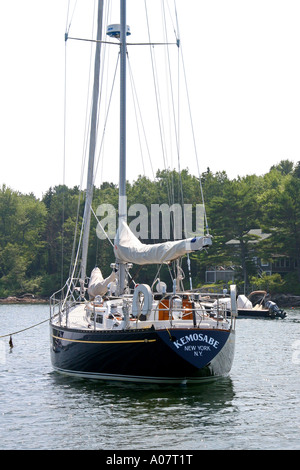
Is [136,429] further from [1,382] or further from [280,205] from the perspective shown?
[280,205]

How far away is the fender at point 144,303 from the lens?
23.2 metres

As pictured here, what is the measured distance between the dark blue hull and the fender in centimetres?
69

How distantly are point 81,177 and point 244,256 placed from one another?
2735 inches

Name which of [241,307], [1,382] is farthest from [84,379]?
[241,307]

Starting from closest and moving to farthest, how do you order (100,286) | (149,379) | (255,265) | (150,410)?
(150,410)
(149,379)
(100,286)
(255,265)

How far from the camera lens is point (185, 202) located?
123 metres

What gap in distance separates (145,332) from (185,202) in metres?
101

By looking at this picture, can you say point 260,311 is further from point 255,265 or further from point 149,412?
point 149,412

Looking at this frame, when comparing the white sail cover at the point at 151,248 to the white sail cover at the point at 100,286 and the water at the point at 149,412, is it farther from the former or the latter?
the water at the point at 149,412

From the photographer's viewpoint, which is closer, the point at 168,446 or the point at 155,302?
the point at 168,446

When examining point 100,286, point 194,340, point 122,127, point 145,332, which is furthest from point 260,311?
point 145,332

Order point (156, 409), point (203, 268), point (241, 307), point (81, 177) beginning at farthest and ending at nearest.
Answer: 1. point (203, 268)
2. point (241, 307)
3. point (81, 177)
4. point (156, 409)

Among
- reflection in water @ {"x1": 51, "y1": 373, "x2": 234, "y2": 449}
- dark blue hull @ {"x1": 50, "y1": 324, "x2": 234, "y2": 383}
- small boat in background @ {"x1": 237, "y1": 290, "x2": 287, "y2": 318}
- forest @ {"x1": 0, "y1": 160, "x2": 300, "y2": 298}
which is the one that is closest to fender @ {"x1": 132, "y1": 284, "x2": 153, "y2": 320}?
dark blue hull @ {"x1": 50, "y1": 324, "x2": 234, "y2": 383}
